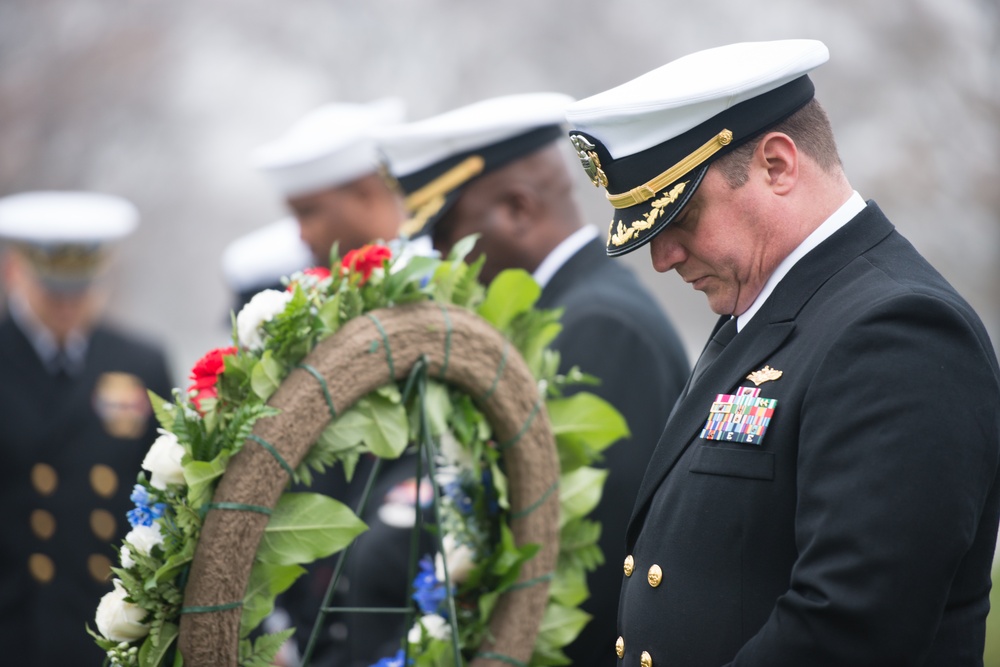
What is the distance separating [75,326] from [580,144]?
12.1ft

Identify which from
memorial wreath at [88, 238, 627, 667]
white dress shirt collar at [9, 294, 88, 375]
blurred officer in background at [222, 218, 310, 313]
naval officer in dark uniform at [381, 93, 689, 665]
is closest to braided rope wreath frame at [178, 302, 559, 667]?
memorial wreath at [88, 238, 627, 667]

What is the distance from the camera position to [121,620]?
2342 mm

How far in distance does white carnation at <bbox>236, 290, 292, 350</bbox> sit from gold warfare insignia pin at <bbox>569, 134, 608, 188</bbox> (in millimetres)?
793

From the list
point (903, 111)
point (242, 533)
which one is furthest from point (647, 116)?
point (903, 111)

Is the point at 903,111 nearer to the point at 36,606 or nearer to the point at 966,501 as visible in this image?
the point at 36,606

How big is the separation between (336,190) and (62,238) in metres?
1.28

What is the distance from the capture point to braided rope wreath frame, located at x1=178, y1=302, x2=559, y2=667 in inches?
92.5

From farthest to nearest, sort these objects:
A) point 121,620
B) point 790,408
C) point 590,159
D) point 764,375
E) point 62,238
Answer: point 62,238 → point 121,620 → point 590,159 → point 764,375 → point 790,408

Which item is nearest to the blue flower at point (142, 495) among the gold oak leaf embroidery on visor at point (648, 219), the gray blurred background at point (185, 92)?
the gold oak leaf embroidery on visor at point (648, 219)

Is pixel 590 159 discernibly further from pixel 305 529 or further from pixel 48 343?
pixel 48 343

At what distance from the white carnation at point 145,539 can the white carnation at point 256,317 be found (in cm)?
45

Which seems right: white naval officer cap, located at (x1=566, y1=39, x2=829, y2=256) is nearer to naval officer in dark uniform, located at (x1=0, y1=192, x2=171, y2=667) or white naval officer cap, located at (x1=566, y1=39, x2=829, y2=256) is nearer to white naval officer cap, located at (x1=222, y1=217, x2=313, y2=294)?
naval officer in dark uniform, located at (x1=0, y1=192, x2=171, y2=667)

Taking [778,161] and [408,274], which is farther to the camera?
[408,274]

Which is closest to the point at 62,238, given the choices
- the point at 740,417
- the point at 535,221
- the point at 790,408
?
the point at 535,221
